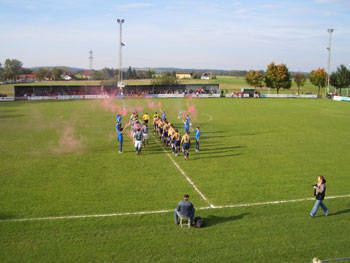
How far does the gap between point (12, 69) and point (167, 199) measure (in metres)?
134

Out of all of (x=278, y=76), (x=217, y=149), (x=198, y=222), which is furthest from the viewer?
(x=278, y=76)

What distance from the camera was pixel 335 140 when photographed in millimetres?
21578

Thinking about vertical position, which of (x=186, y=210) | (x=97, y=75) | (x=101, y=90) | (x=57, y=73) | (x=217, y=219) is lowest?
(x=217, y=219)

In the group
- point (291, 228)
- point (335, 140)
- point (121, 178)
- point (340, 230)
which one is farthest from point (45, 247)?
point (335, 140)

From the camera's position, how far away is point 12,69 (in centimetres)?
12481

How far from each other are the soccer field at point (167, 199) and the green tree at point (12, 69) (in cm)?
11320

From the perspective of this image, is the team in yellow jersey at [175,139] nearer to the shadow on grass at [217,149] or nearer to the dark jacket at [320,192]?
the shadow on grass at [217,149]

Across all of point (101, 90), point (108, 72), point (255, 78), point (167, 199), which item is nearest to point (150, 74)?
point (108, 72)

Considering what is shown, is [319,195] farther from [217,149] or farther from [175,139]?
[217,149]

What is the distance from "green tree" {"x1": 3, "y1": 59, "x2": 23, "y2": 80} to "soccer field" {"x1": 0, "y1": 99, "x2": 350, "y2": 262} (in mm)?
113200

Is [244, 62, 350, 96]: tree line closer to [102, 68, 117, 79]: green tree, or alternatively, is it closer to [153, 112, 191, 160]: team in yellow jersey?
[153, 112, 191, 160]: team in yellow jersey

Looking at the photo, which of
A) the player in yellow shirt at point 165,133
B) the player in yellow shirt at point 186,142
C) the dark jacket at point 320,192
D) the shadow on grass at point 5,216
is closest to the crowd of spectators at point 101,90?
the player in yellow shirt at point 165,133

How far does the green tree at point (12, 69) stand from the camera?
11994 centimetres

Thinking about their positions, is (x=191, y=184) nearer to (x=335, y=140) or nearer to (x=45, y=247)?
(x=45, y=247)
